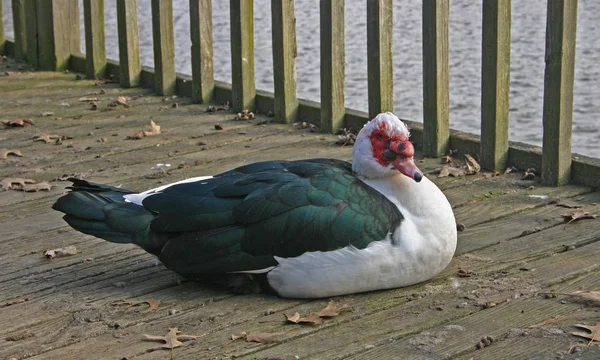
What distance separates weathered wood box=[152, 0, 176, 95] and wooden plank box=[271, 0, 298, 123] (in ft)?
3.73

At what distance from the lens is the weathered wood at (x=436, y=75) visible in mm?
5902

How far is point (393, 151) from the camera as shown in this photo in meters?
4.16

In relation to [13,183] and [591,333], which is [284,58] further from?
[591,333]

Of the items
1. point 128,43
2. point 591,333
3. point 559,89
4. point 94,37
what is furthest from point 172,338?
point 94,37

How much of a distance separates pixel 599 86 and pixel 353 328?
21.0 ft

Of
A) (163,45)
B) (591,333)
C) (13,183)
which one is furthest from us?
(163,45)

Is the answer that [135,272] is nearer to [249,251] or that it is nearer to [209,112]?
[249,251]

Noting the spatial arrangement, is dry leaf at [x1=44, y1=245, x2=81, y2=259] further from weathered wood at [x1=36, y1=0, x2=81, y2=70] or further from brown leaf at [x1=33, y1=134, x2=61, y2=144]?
weathered wood at [x1=36, y1=0, x2=81, y2=70]

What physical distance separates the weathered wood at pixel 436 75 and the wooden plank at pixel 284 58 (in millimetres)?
1175

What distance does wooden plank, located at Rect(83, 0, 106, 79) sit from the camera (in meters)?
8.38

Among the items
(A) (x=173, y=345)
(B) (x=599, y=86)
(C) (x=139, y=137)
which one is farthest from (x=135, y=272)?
(B) (x=599, y=86)

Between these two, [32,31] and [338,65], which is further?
[32,31]

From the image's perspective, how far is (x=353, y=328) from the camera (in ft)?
12.6

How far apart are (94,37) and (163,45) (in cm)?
95
